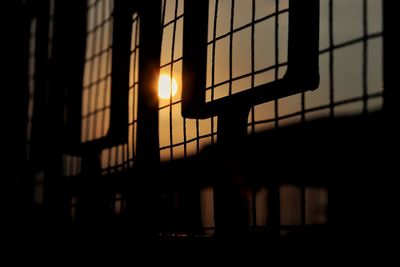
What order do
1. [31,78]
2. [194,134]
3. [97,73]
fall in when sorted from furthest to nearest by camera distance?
[31,78]
[97,73]
[194,134]

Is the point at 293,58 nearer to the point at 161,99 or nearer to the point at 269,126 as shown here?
the point at 269,126

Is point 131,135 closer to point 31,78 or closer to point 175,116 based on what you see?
point 175,116

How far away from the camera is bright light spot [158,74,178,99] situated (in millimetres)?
2229

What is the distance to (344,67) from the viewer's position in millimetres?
1531

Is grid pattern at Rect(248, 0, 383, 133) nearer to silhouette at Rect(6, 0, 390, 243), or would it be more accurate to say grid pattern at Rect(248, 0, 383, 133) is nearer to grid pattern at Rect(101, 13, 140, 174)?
silhouette at Rect(6, 0, 390, 243)

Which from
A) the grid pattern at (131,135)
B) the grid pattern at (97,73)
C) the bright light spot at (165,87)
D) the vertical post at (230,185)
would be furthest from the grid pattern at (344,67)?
the grid pattern at (97,73)

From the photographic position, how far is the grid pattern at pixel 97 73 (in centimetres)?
281

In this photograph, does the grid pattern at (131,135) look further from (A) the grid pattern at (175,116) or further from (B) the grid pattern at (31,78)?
(B) the grid pattern at (31,78)

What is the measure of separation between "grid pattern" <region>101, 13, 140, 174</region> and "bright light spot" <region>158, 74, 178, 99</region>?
0.67 feet

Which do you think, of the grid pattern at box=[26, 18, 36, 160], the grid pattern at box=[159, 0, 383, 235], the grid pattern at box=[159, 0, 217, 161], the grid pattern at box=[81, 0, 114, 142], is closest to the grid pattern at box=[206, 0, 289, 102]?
the grid pattern at box=[159, 0, 383, 235]

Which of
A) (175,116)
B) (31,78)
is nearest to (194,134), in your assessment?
(175,116)

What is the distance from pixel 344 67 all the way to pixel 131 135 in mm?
1322

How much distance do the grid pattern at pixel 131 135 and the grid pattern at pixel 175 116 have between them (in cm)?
23

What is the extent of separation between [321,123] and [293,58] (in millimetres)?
320
